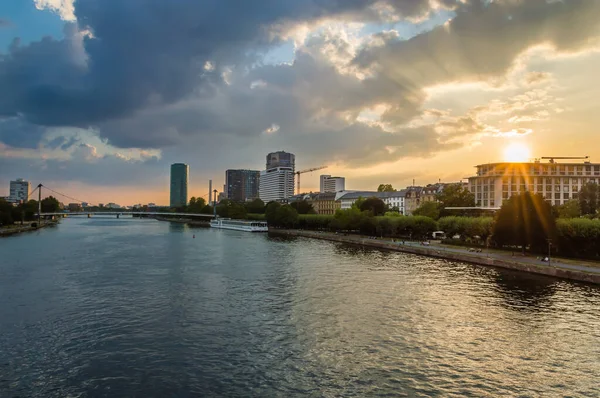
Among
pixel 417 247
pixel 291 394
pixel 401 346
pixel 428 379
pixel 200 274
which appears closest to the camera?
pixel 291 394

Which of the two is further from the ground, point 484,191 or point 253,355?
point 484,191

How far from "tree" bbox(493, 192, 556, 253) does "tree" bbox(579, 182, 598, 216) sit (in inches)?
2066

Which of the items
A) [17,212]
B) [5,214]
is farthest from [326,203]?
[5,214]

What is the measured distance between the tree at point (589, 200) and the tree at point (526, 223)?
172 ft

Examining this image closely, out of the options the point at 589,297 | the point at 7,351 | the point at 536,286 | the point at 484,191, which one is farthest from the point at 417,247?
the point at 484,191

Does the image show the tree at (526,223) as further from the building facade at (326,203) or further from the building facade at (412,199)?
the building facade at (326,203)

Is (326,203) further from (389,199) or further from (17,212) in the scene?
(17,212)

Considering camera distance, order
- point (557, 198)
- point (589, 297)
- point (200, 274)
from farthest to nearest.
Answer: point (557, 198) → point (200, 274) → point (589, 297)

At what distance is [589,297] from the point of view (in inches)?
1185

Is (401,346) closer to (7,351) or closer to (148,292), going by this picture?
(7,351)

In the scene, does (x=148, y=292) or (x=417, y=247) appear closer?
(x=148, y=292)

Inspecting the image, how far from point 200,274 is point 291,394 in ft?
88.6

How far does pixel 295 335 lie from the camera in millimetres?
20922

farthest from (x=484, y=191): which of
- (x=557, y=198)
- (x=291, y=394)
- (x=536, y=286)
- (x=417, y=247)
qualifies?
(x=291, y=394)
